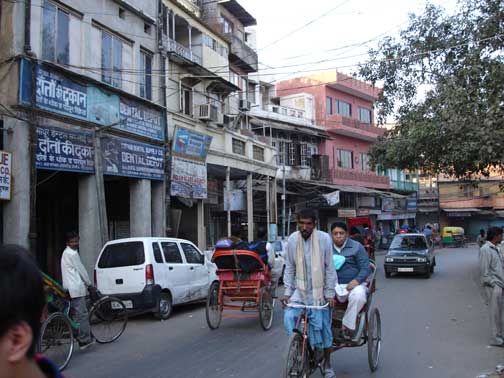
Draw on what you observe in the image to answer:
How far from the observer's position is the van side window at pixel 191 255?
40.2 ft

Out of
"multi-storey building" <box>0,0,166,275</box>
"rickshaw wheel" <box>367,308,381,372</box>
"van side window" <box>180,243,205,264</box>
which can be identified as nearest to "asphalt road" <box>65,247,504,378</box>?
"rickshaw wheel" <box>367,308,381,372</box>

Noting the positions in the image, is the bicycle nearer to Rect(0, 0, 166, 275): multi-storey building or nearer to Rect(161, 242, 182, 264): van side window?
Rect(161, 242, 182, 264): van side window

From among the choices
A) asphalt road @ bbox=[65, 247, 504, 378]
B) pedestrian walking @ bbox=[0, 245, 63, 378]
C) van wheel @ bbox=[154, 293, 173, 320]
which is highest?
pedestrian walking @ bbox=[0, 245, 63, 378]

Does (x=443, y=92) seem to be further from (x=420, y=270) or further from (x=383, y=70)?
(x=420, y=270)

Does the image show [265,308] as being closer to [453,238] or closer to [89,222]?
[89,222]

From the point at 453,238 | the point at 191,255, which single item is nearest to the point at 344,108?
the point at 453,238

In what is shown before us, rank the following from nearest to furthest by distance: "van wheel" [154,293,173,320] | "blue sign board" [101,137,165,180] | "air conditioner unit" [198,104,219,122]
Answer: "van wheel" [154,293,173,320] → "blue sign board" [101,137,165,180] → "air conditioner unit" [198,104,219,122]

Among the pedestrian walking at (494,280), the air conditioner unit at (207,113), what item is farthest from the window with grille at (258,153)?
the pedestrian walking at (494,280)

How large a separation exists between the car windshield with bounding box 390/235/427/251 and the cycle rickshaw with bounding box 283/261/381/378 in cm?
1352

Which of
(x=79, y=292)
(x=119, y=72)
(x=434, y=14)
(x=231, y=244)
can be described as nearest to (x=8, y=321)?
(x=79, y=292)

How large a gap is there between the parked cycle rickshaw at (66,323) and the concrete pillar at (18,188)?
3.96 metres

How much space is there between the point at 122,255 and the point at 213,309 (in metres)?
2.44

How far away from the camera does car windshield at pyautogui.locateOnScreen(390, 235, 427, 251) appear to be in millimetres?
19609

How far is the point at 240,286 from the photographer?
9859 millimetres
